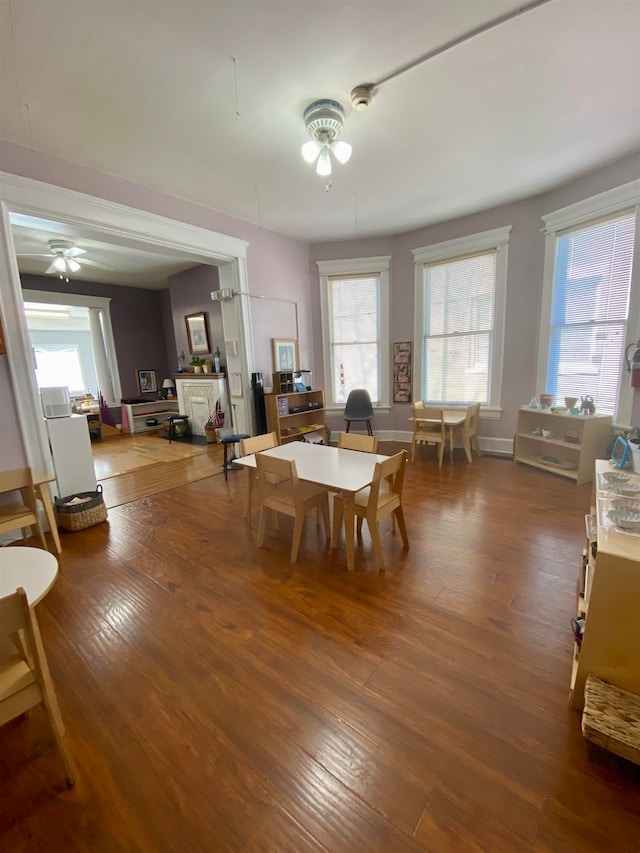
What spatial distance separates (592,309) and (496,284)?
3.71 feet

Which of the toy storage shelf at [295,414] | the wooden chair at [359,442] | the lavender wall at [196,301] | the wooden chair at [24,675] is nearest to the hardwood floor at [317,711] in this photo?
the wooden chair at [24,675]

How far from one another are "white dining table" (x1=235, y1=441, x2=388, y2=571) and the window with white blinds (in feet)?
9.16

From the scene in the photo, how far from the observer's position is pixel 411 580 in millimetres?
2172

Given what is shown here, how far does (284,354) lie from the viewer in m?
4.96

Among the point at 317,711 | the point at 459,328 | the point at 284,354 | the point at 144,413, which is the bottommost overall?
the point at 317,711

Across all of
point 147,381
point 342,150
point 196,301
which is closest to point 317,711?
point 342,150

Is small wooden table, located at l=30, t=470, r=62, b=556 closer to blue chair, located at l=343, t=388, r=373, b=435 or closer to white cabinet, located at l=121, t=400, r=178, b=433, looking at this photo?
blue chair, located at l=343, t=388, r=373, b=435

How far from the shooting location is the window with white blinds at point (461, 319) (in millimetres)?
4434

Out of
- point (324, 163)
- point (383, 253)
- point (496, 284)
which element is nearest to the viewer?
point (324, 163)

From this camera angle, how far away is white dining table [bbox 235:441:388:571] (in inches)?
85.8

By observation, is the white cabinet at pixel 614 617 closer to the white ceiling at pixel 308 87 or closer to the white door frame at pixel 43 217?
the white ceiling at pixel 308 87

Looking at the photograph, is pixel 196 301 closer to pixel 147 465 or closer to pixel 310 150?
pixel 147 465

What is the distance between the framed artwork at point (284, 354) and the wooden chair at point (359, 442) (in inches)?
83.2

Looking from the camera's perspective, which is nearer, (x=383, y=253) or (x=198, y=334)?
(x=383, y=253)
